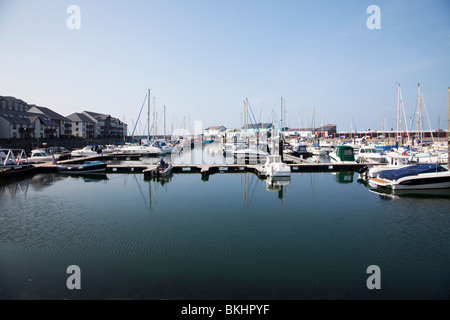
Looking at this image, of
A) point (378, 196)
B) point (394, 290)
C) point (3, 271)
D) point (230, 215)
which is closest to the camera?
point (394, 290)

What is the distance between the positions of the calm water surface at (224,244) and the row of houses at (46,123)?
65473mm

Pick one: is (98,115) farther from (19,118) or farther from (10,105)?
(19,118)

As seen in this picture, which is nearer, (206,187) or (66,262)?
(66,262)

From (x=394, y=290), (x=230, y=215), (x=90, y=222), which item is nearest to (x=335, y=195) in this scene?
(x=230, y=215)

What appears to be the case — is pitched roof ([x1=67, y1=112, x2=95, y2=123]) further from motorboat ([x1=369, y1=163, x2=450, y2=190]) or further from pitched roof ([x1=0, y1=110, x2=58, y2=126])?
motorboat ([x1=369, y1=163, x2=450, y2=190])

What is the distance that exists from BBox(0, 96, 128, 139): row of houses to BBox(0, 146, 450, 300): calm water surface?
65.5 metres

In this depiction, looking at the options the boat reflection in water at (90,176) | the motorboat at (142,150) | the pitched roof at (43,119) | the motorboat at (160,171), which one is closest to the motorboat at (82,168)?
the boat reflection in water at (90,176)

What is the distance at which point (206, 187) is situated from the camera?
90.5 ft

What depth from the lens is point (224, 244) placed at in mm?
13055

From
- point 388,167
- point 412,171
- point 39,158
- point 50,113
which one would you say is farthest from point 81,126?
point 412,171

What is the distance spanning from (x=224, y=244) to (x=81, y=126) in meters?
113

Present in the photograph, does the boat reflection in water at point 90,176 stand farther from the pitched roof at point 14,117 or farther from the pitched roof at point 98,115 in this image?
the pitched roof at point 98,115
